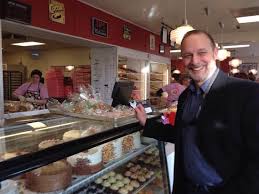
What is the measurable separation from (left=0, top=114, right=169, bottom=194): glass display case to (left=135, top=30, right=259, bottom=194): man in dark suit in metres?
0.46

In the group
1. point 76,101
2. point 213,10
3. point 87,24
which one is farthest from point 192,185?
point 213,10

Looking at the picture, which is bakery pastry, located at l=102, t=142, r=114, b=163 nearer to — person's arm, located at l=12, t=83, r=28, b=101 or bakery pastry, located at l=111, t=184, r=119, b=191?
bakery pastry, located at l=111, t=184, r=119, b=191

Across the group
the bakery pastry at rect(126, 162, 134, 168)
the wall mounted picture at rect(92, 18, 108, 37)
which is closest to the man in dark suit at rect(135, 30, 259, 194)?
the bakery pastry at rect(126, 162, 134, 168)

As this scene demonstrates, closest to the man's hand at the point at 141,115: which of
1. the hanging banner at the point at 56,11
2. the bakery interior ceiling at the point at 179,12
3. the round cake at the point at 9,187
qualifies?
the round cake at the point at 9,187

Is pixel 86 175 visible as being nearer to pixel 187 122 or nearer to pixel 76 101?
pixel 187 122

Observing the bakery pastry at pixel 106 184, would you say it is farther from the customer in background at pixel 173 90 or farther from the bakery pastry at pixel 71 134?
the customer in background at pixel 173 90

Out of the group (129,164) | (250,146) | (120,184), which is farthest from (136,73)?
(250,146)

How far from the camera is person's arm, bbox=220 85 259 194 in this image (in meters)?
1.37

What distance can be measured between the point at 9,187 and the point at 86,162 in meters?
0.52

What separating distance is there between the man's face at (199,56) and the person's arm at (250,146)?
26cm

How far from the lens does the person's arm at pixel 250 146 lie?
1368 mm

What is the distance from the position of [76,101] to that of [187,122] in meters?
1.22

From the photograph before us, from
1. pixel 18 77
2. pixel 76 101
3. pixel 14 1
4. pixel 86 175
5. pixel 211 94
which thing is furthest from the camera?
pixel 18 77

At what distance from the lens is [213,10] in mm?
6773
